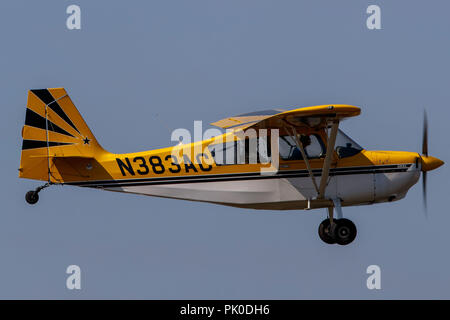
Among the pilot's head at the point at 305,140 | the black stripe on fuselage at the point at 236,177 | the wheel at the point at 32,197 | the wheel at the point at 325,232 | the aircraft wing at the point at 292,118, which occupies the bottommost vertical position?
the wheel at the point at 325,232

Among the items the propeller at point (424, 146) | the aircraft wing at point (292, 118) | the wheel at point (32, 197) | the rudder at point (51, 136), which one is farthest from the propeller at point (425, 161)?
the wheel at point (32, 197)

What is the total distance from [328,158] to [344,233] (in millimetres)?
1626

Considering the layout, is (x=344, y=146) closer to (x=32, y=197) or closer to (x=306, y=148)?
(x=306, y=148)

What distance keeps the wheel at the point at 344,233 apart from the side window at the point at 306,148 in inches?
59.8

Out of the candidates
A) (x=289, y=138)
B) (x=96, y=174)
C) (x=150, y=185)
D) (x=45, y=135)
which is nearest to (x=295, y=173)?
(x=289, y=138)

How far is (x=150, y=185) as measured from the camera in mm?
18453

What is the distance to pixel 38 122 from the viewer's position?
18.6 m

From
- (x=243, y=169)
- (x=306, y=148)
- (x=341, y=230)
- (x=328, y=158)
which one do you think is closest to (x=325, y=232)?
(x=341, y=230)

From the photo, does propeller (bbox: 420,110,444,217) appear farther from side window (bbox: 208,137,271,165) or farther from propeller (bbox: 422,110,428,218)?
side window (bbox: 208,137,271,165)

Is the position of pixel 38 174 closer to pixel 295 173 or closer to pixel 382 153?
pixel 295 173

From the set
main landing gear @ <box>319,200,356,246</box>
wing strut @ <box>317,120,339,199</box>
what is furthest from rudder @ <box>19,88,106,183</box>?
main landing gear @ <box>319,200,356,246</box>

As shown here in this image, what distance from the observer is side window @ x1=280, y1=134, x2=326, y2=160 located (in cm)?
1825

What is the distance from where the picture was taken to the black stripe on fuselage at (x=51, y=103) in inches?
738

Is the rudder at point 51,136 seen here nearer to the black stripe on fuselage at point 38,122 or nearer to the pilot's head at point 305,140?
the black stripe on fuselage at point 38,122
